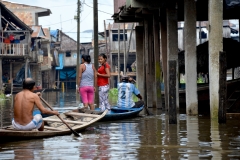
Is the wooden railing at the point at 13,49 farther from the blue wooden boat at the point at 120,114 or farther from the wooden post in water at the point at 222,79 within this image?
the wooden post in water at the point at 222,79

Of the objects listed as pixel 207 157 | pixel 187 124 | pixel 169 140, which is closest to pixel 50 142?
pixel 169 140

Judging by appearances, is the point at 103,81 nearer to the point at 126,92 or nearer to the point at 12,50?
the point at 126,92

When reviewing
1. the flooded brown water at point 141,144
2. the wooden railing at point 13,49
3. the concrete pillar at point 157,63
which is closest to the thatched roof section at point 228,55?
the concrete pillar at point 157,63

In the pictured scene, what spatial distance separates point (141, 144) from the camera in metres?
9.02

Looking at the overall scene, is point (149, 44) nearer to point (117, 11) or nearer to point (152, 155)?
point (117, 11)

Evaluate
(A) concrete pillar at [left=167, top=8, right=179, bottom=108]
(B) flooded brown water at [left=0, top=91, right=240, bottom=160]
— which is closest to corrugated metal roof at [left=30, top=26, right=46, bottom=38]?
(A) concrete pillar at [left=167, top=8, right=179, bottom=108]

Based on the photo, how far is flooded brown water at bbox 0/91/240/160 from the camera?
25.9 ft

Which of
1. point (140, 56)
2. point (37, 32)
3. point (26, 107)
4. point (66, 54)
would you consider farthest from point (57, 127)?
point (66, 54)

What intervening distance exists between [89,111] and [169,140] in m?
3.45

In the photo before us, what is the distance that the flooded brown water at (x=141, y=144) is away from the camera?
7902mm

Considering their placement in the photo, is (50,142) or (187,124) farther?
(187,124)

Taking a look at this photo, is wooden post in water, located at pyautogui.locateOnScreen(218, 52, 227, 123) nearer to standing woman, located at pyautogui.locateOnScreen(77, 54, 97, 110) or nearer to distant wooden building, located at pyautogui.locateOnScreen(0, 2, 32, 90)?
standing woman, located at pyautogui.locateOnScreen(77, 54, 97, 110)

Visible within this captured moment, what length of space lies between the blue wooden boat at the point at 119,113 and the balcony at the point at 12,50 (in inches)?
1014

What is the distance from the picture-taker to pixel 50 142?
9453mm
